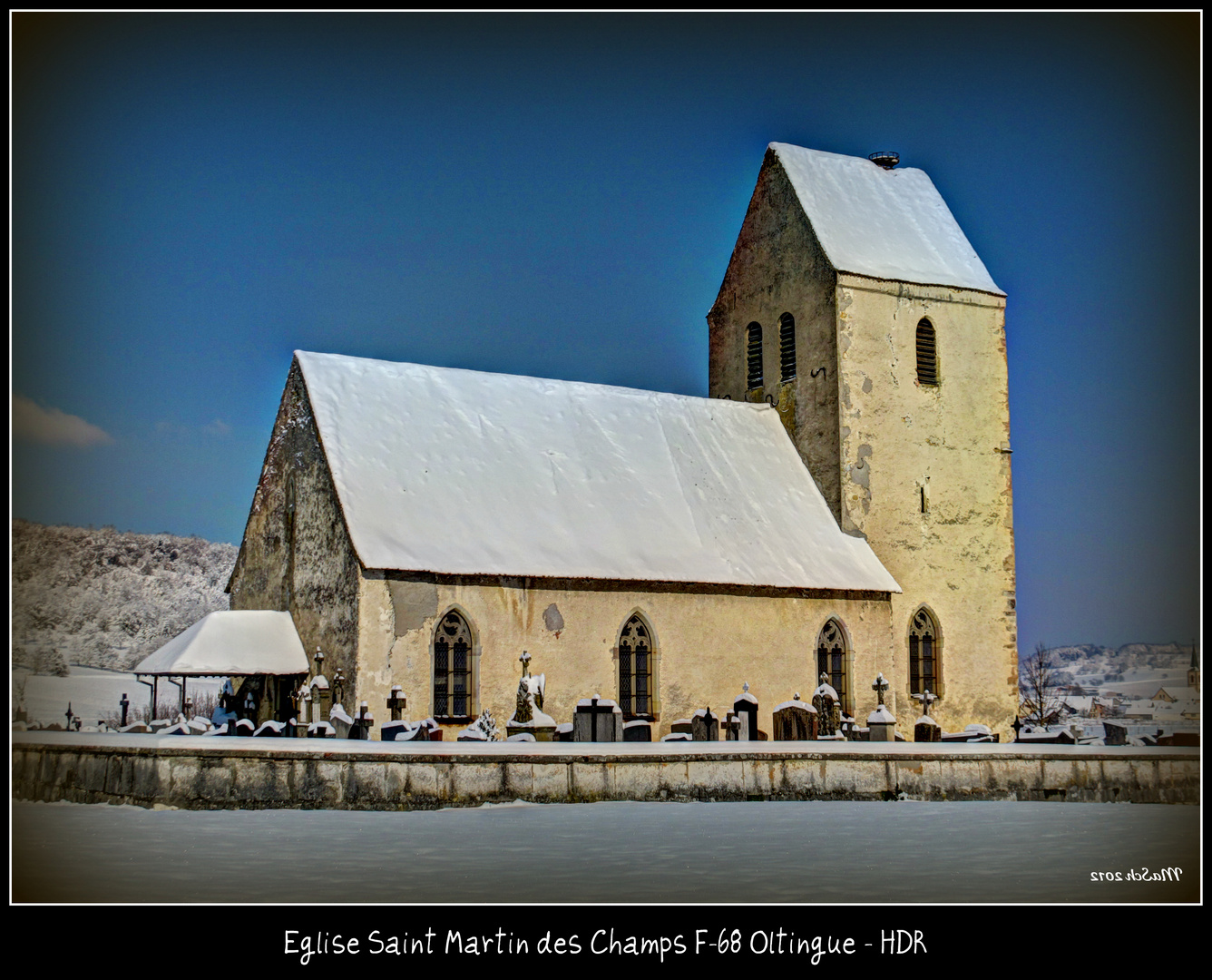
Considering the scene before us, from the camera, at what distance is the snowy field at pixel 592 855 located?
44.7 ft

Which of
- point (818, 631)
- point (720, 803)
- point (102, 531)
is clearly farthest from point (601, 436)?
point (102, 531)

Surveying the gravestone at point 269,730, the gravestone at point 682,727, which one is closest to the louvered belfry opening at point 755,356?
the gravestone at point 682,727

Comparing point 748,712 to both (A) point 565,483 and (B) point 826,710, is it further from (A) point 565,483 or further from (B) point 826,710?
(A) point 565,483

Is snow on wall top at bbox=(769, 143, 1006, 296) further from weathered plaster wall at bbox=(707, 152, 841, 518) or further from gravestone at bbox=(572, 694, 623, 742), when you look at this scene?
gravestone at bbox=(572, 694, 623, 742)

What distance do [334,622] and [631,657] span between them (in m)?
6.30

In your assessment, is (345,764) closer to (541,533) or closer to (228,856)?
(228,856)

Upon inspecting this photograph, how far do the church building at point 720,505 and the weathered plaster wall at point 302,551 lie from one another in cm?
7

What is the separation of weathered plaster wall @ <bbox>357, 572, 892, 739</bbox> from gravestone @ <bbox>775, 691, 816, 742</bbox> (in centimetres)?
263

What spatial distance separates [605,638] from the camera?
28906mm

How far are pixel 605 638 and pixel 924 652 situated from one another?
9806 millimetres

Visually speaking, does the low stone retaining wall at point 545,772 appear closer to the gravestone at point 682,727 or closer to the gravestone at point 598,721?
the gravestone at point 598,721

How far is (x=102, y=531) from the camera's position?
5994 centimetres

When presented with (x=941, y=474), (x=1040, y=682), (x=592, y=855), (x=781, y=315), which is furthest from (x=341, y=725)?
(x=1040, y=682)

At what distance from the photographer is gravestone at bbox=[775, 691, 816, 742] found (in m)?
27.2
